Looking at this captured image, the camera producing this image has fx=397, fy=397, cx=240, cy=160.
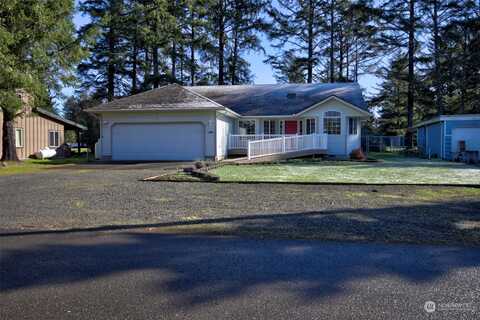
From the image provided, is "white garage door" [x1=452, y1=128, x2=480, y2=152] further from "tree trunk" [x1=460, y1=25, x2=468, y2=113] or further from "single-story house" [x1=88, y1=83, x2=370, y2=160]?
→ "tree trunk" [x1=460, y1=25, x2=468, y2=113]

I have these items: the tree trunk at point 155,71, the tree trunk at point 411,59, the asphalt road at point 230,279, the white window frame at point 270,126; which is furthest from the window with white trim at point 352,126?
the asphalt road at point 230,279

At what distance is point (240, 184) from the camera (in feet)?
38.8

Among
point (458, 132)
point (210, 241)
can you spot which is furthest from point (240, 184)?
point (458, 132)

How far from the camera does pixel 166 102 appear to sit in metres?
23.0

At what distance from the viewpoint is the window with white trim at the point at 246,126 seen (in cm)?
2769

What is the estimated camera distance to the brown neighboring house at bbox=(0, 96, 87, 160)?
28016 mm

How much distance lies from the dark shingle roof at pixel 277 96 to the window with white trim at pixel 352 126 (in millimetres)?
1181

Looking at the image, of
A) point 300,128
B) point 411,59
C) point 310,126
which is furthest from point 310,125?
point 411,59

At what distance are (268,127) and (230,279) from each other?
2345 centimetres

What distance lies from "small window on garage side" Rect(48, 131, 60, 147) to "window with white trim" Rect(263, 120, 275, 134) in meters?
17.2

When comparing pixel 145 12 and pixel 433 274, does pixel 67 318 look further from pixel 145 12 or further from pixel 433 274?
pixel 145 12

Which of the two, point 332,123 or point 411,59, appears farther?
point 411,59

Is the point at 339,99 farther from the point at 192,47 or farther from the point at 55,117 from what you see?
the point at 55,117

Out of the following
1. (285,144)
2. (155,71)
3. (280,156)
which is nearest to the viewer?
(280,156)
